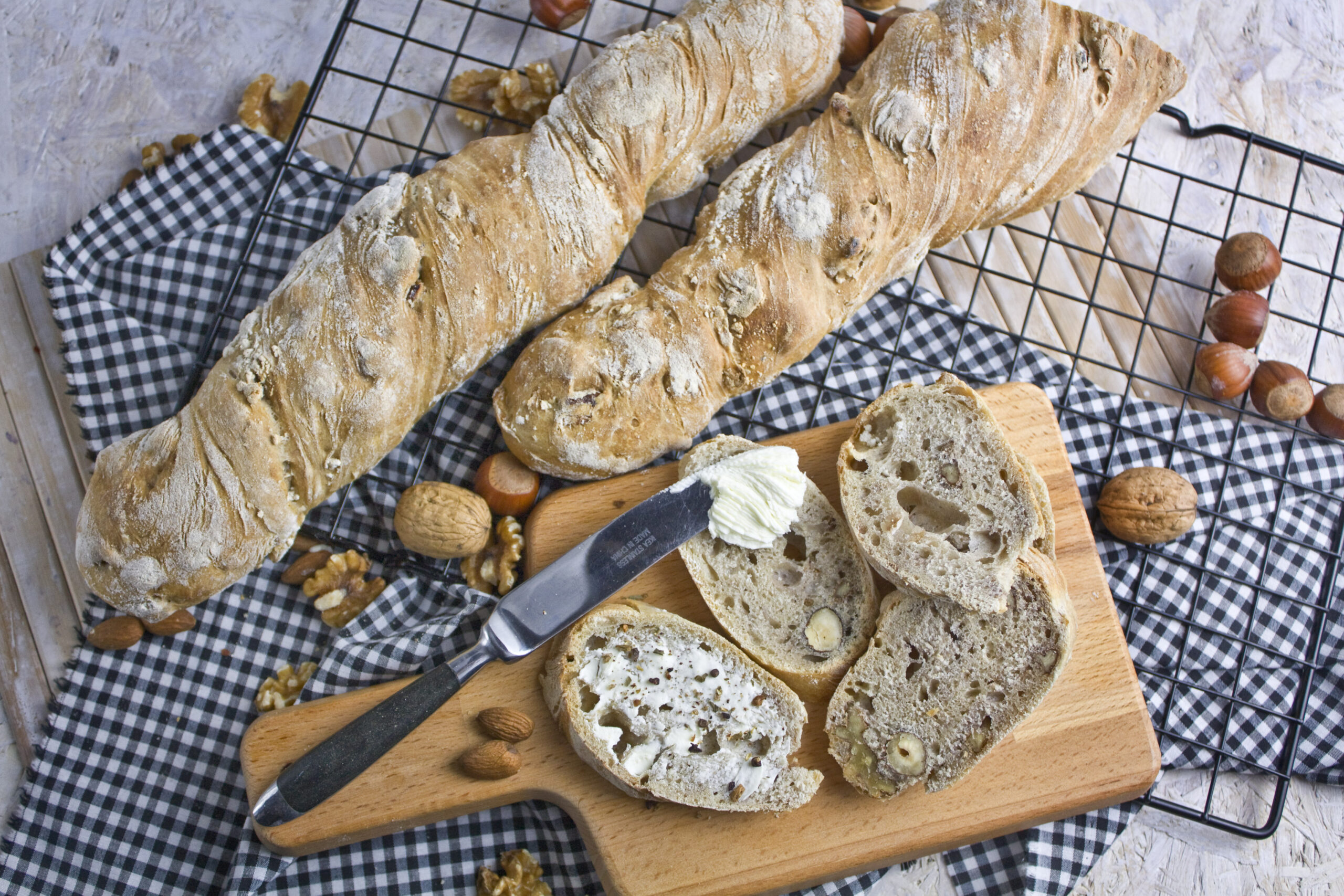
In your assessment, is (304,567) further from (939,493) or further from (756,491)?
(939,493)

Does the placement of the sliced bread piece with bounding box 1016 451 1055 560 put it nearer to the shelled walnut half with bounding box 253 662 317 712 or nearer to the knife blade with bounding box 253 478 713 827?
the knife blade with bounding box 253 478 713 827

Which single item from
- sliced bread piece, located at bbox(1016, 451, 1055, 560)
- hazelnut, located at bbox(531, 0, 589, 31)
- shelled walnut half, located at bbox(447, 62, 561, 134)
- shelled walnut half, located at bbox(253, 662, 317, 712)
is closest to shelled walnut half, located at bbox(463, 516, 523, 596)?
shelled walnut half, located at bbox(253, 662, 317, 712)

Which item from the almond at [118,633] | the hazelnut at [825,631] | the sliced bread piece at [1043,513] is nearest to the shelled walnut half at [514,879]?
the hazelnut at [825,631]

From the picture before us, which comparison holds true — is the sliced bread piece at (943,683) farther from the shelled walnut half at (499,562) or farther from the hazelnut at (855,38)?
the hazelnut at (855,38)

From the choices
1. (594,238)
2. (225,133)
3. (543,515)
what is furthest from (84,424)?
(594,238)

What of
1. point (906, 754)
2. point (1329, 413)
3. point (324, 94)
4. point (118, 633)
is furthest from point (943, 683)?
point (324, 94)

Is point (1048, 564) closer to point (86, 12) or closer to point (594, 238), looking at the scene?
point (594, 238)
